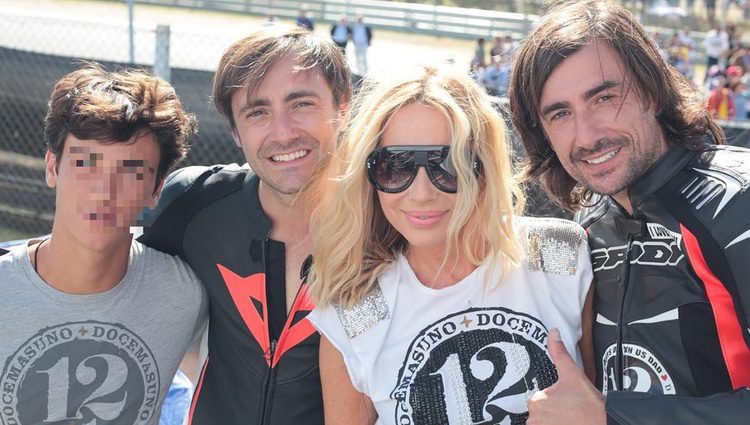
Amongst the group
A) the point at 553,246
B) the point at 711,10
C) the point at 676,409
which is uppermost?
the point at 711,10

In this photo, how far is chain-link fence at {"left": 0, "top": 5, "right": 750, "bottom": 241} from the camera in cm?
645

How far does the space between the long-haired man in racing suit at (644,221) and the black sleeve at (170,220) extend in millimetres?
1103

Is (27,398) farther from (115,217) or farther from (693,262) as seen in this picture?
(693,262)

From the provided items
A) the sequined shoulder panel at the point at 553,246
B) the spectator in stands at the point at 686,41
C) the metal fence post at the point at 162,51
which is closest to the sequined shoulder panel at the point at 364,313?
the sequined shoulder panel at the point at 553,246

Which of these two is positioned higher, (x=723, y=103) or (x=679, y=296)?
(x=723, y=103)

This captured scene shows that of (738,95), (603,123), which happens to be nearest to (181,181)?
(603,123)

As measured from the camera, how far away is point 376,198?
2400 mm

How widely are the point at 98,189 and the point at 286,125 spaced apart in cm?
60

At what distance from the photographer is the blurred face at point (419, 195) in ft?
7.23

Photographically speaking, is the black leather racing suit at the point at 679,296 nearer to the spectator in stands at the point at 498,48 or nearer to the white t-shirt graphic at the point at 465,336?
the white t-shirt graphic at the point at 465,336

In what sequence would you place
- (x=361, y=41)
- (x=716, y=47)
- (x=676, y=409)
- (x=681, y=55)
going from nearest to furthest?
(x=676, y=409) < (x=361, y=41) < (x=681, y=55) < (x=716, y=47)

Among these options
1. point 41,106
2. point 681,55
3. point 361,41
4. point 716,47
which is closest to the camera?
point 41,106

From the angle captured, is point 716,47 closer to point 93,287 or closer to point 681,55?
point 681,55

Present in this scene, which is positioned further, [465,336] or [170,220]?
[170,220]
